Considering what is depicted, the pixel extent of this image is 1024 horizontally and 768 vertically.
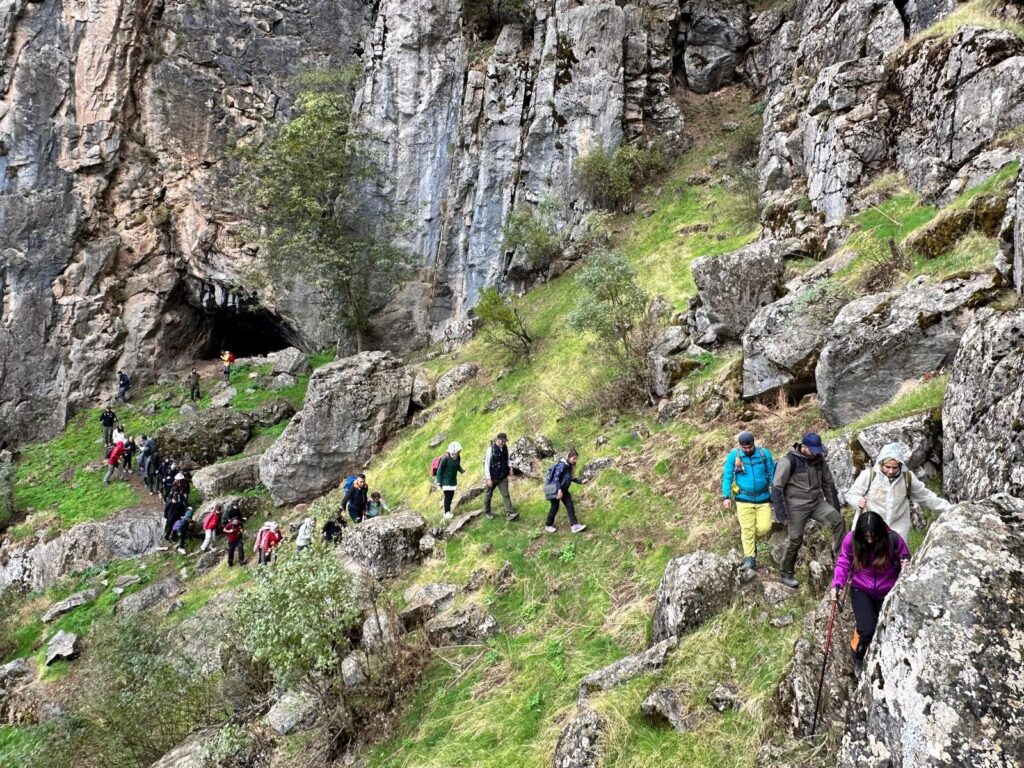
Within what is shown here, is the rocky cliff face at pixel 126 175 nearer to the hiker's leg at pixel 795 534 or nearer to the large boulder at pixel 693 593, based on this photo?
the large boulder at pixel 693 593

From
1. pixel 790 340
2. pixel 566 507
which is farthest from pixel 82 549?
pixel 790 340

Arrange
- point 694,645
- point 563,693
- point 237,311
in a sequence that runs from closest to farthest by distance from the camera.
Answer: point 694,645 < point 563,693 < point 237,311

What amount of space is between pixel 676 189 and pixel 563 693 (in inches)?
926

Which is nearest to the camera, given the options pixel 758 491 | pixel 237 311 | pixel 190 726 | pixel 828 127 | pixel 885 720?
pixel 885 720

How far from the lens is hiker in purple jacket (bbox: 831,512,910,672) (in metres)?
4.33

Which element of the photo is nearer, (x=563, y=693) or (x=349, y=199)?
(x=563, y=693)

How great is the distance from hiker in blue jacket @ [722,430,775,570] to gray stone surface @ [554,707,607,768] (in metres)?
2.84

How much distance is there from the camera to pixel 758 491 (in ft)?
22.7

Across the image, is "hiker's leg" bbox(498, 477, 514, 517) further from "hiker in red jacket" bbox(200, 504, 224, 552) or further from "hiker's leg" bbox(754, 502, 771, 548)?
"hiker in red jacket" bbox(200, 504, 224, 552)

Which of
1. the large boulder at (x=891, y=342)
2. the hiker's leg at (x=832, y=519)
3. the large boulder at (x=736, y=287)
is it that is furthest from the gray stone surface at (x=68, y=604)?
the large boulder at (x=891, y=342)

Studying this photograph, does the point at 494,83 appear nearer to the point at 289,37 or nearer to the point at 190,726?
the point at 289,37

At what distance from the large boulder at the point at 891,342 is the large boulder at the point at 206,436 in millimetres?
23875

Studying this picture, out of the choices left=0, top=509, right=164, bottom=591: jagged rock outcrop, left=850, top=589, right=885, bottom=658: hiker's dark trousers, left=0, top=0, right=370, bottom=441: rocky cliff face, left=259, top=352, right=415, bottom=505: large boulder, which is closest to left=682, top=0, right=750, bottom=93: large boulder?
left=0, top=0, right=370, bottom=441: rocky cliff face

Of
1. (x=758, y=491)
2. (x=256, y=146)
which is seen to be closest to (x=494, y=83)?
(x=256, y=146)
